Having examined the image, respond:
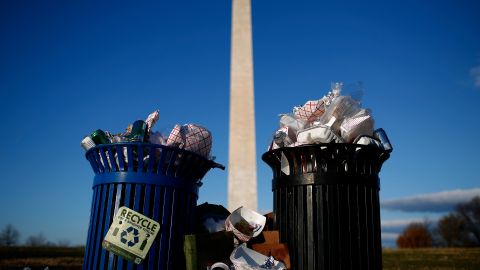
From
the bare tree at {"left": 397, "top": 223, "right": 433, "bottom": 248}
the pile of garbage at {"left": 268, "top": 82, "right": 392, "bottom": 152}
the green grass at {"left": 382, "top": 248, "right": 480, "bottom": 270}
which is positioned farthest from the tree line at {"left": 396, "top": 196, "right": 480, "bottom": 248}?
the pile of garbage at {"left": 268, "top": 82, "right": 392, "bottom": 152}

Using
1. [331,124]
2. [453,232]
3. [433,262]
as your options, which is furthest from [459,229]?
[331,124]

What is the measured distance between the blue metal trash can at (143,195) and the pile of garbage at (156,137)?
0.31 feet

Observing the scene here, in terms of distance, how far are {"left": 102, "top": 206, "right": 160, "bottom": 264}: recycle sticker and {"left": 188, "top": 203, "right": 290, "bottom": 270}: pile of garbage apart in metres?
0.19

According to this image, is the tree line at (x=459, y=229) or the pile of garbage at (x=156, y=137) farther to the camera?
the tree line at (x=459, y=229)

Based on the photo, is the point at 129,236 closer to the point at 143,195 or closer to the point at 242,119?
the point at 143,195

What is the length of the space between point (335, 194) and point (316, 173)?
129mm

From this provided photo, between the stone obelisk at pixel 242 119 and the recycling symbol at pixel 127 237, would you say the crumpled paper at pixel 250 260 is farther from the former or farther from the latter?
the stone obelisk at pixel 242 119

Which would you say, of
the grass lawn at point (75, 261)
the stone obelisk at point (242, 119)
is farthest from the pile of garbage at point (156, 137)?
the stone obelisk at point (242, 119)

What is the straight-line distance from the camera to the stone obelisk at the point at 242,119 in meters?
9.48

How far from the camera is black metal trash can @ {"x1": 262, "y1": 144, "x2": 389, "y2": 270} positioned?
76.7 inches

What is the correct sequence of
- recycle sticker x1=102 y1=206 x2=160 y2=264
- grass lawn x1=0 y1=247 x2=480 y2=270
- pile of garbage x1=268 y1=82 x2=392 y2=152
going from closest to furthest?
1. recycle sticker x1=102 y1=206 x2=160 y2=264
2. pile of garbage x1=268 y1=82 x2=392 y2=152
3. grass lawn x1=0 y1=247 x2=480 y2=270

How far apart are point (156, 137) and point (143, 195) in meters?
0.34

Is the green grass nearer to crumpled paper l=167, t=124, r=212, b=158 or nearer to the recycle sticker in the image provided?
crumpled paper l=167, t=124, r=212, b=158

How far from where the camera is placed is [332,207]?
77.3 inches
